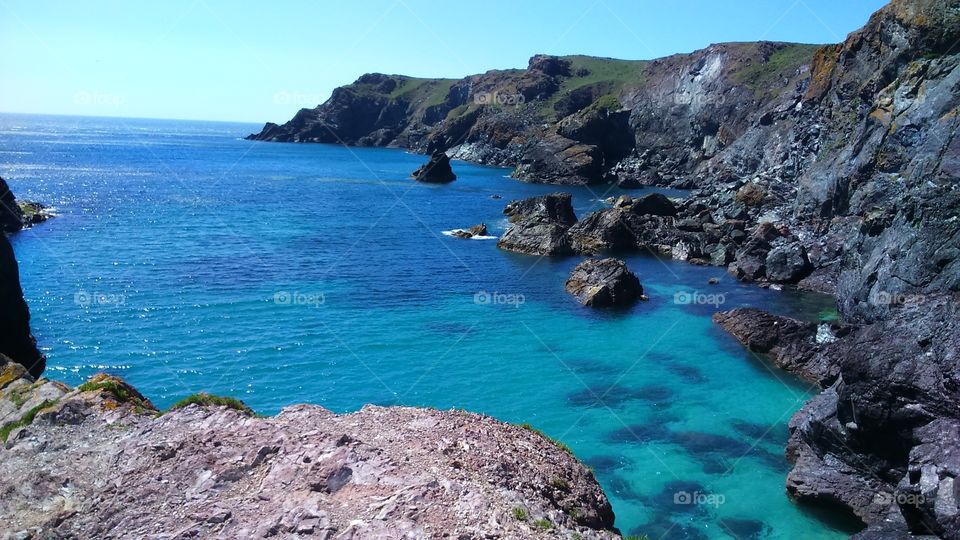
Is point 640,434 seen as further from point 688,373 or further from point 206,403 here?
point 206,403

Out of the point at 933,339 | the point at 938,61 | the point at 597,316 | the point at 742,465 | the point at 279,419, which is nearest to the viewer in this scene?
the point at 279,419

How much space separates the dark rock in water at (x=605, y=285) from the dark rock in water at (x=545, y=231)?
1324cm

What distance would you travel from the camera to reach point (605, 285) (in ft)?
176

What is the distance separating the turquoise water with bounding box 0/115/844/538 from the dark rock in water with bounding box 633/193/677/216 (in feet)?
49.8

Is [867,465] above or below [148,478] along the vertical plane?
below

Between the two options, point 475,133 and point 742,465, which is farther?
point 475,133

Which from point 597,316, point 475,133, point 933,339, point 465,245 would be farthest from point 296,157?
point 933,339

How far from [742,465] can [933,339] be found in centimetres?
944

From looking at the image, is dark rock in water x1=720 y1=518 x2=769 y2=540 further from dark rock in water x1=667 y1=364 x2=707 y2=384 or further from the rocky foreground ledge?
dark rock in water x1=667 y1=364 x2=707 y2=384

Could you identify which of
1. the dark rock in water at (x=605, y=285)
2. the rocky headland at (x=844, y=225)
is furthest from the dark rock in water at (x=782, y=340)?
the dark rock in water at (x=605, y=285)

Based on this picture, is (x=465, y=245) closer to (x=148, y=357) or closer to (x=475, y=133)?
(x=148, y=357)

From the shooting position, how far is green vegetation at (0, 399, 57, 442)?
72.3ft

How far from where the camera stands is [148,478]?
18.1m

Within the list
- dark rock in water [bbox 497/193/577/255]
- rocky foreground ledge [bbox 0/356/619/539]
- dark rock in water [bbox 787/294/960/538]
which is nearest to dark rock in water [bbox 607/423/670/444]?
dark rock in water [bbox 787/294/960/538]
